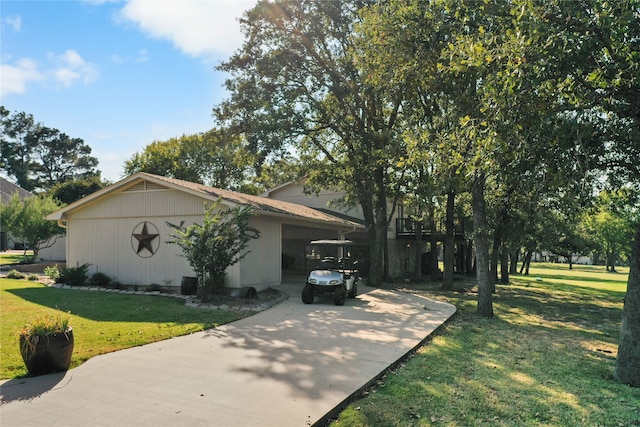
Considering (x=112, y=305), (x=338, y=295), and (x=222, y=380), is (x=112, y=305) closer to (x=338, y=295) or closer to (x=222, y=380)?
(x=338, y=295)

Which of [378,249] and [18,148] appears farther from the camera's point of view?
[18,148]

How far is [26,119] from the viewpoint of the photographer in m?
56.4

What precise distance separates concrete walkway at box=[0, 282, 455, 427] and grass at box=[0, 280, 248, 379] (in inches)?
18.2

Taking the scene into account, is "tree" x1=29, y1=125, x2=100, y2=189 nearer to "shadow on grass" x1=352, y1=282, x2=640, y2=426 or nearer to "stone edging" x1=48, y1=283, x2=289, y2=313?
"stone edging" x1=48, y1=283, x2=289, y2=313

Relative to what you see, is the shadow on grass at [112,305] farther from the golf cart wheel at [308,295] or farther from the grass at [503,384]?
the grass at [503,384]

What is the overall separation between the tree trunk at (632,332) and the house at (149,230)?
9.84m

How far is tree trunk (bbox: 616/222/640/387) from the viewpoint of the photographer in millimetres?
6070

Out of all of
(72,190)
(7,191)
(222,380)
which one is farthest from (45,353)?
(7,191)

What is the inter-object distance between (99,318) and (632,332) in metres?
10.1

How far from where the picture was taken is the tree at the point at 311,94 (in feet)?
56.0

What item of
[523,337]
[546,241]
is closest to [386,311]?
[523,337]

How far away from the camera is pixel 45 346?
5297 mm

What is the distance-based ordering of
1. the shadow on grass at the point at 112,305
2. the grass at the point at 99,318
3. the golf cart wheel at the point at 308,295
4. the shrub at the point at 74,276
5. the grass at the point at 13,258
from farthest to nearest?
the grass at the point at 13,258, the shrub at the point at 74,276, the golf cart wheel at the point at 308,295, the shadow on grass at the point at 112,305, the grass at the point at 99,318

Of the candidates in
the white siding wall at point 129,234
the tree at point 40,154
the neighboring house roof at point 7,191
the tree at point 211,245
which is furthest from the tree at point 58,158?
the tree at point 211,245
